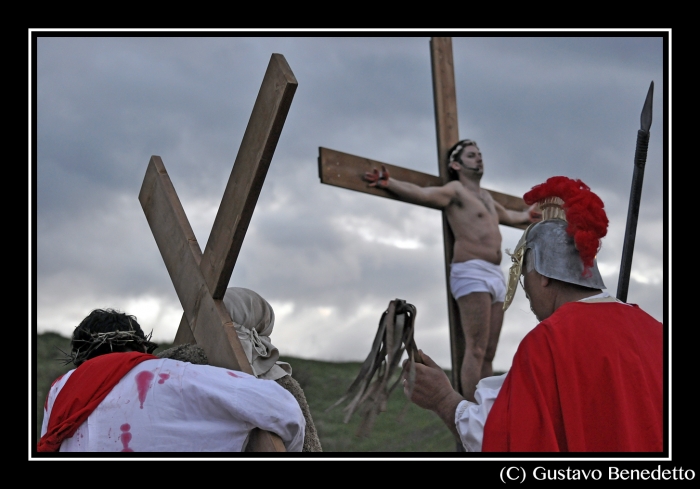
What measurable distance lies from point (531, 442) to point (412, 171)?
11.9ft

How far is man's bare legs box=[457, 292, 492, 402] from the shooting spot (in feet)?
19.4

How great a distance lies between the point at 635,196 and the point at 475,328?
268 cm

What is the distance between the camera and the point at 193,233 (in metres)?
3.15

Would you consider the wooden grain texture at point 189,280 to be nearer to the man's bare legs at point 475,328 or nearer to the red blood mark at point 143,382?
the red blood mark at point 143,382

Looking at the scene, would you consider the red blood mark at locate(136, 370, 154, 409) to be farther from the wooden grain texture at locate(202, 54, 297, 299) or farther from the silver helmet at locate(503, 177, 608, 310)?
the silver helmet at locate(503, 177, 608, 310)

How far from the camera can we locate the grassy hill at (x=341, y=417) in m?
6.79

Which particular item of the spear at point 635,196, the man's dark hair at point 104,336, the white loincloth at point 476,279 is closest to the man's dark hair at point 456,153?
the white loincloth at point 476,279

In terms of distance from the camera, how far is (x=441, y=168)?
6.31 metres

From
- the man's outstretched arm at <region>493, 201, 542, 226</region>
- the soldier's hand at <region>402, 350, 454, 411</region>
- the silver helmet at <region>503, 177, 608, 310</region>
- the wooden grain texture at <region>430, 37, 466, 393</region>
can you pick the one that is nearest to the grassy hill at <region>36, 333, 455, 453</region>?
the wooden grain texture at <region>430, 37, 466, 393</region>

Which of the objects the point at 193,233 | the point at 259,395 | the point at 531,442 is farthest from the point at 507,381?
the point at 193,233

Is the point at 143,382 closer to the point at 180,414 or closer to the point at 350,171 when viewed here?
the point at 180,414

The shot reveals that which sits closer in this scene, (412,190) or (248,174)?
(248,174)

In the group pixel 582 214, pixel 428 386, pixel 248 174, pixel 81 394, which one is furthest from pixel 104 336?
pixel 582 214

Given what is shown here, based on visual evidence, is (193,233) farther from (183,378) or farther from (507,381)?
(507,381)
